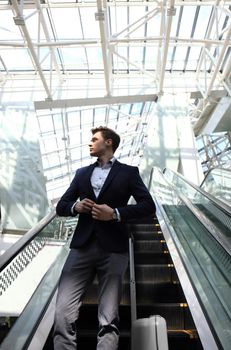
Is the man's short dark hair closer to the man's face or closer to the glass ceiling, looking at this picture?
the man's face

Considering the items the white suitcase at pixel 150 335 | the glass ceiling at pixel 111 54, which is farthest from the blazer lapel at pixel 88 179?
the glass ceiling at pixel 111 54

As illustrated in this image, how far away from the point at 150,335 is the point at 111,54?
50.6 feet

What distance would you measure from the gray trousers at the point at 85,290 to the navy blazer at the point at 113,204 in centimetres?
7

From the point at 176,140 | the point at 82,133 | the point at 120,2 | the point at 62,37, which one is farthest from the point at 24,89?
the point at 82,133

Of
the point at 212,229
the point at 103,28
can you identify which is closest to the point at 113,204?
the point at 212,229

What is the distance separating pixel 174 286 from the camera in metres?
4.78

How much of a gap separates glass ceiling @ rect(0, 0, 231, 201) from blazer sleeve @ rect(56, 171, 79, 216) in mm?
9369

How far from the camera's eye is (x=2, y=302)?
3.07m

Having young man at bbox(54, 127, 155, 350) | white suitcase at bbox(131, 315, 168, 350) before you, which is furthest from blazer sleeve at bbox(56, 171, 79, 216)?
white suitcase at bbox(131, 315, 168, 350)

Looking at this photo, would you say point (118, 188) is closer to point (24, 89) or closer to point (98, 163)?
point (98, 163)

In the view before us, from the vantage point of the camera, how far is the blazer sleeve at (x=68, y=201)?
10.0 ft

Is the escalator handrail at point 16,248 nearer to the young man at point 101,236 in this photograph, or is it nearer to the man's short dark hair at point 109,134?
the young man at point 101,236

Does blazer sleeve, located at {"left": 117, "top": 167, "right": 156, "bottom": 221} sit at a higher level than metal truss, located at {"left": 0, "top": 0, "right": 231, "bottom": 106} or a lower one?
lower

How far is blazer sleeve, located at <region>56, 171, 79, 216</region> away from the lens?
306 centimetres
